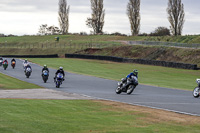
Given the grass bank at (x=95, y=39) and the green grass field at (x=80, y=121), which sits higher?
the grass bank at (x=95, y=39)

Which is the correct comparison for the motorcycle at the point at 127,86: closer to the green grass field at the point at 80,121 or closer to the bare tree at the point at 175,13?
the green grass field at the point at 80,121

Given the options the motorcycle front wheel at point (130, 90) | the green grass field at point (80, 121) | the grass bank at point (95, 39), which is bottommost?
the motorcycle front wheel at point (130, 90)

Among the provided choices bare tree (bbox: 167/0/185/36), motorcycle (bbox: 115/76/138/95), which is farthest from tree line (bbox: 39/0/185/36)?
motorcycle (bbox: 115/76/138/95)

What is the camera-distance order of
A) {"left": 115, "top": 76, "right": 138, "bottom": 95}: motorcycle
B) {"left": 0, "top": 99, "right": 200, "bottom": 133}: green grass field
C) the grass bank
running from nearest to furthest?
{"left": 0, "top": 99, "right": 200, "bottom": 133}: green grass field < {"left": 115, "top": 76, "right": 138, "bottom": 95}: motorcycle < the grass bank

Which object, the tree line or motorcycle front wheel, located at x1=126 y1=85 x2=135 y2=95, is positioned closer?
motorcycle front wheel, located at x1=126 y1=85 x2=135 y2=95

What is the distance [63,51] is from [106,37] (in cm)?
2856

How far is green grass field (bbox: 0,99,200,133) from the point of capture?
11.1 m

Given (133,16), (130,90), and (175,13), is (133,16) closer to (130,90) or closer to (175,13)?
(175,13)

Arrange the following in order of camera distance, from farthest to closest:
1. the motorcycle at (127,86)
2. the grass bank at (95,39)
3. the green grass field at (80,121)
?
A: the grass bank at (95,39), the motorcycle at (127,86), the green grass field at (80,121)

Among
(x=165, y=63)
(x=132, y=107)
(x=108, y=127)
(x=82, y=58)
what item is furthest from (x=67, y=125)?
(x=82, y=58)

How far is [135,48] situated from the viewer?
85.9 meters

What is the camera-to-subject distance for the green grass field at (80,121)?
1111cm

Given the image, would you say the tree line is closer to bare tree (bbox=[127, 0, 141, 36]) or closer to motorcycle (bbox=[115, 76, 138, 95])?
→ bare tree (bbox=[127, 0, 141, 36])

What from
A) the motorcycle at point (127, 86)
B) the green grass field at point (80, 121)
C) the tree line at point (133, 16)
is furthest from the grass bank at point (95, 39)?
the green grass field at point (80, 121)
